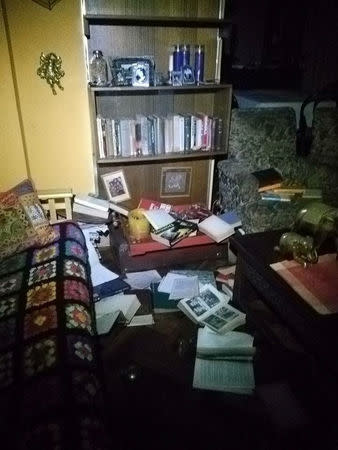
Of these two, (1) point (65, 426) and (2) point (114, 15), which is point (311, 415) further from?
(2) point (114, 15)

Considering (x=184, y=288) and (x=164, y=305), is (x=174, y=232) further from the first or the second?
(x=164, y=305)

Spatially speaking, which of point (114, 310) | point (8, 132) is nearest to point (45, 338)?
point (114, 310)

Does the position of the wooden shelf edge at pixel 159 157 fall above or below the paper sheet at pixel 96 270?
above

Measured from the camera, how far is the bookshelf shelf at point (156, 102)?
2.26 meters

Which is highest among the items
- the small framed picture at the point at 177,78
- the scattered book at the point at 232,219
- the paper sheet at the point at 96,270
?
the small framed picture at the point at 177,78

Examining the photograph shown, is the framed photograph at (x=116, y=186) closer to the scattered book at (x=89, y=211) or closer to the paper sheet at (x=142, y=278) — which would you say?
the scattered book at (x=89, y=211)

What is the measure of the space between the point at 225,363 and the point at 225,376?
0.07m

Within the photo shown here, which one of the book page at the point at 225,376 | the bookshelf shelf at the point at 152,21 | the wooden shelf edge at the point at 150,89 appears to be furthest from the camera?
the wooden shelf edge at the point at 150,89

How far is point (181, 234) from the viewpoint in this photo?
7.59ft

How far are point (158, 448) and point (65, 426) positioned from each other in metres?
0.45

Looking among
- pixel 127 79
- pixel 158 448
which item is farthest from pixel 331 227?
pixel 127 79

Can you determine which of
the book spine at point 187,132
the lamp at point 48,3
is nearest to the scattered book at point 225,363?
the book spine at point 187,132

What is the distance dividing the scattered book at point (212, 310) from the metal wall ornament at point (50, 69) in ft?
5.44

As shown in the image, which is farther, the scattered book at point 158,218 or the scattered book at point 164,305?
the scattered book at point 158,218
